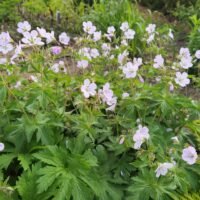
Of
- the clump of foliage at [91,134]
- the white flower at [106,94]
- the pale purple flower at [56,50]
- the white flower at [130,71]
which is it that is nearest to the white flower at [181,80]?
the clump of foliage at [91,134]

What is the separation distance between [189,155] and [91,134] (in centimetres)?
57

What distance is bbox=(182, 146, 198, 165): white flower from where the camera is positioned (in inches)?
107

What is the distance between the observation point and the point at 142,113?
3.14 meters

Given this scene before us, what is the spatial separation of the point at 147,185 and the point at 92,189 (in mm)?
313

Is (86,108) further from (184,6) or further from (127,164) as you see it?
(184,6)

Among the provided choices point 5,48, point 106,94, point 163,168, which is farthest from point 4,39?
point 163,168

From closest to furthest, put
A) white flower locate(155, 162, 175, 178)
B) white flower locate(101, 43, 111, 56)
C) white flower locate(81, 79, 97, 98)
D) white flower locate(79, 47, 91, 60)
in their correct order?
white flower locate(155, 162, 175, 178) → white flower locate(81, 79, 97, 98) → white flower locate(79, 47, 91, 60) → white flower locate(101, 43, 111, 56)

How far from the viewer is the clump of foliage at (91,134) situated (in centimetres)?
269

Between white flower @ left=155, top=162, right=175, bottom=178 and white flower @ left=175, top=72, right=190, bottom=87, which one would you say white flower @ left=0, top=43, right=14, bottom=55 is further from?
white flower @ left=155, top=162, right=175, bottom=178

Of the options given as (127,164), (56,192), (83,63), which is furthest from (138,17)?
(56,192)

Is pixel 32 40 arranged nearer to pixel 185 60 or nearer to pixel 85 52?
pixel 85 52

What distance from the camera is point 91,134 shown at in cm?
282

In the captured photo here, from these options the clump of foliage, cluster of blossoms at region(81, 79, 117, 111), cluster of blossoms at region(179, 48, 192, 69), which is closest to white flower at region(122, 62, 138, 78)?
the clump of foliage

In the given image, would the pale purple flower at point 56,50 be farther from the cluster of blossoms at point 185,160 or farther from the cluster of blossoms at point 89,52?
the cluster of blossoms at point 185,160
